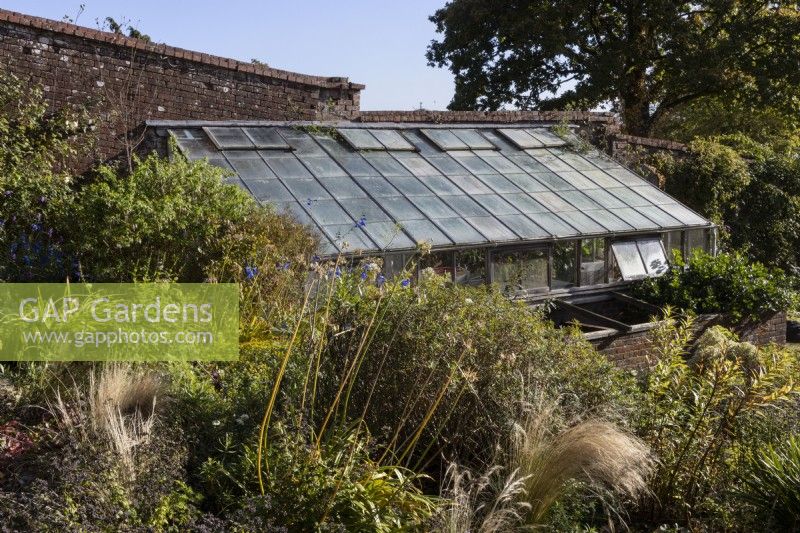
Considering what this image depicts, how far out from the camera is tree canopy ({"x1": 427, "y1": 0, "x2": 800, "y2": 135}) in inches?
922

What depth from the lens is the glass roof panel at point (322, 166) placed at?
12.4 meters

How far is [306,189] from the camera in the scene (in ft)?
38.8

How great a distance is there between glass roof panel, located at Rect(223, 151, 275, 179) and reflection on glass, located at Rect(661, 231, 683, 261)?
6.62m

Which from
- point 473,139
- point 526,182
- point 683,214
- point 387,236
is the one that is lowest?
point 387,236

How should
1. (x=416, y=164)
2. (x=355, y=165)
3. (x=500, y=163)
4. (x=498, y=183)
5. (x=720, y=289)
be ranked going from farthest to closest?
(x=500, y=163)
(x=498, y=183)
(x=416, y=164)
(x=355, y=165)
(x=720, y=289)

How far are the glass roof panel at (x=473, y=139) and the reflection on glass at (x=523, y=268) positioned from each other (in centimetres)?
313

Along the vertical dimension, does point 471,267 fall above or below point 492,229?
below

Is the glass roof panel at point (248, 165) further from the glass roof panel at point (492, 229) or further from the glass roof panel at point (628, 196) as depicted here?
the glass roof panel at point (628, 196)

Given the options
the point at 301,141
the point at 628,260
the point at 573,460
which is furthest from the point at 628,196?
the point at 573,460

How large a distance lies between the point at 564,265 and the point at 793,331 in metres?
4.41

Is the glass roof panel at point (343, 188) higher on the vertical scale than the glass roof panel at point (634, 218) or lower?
higher

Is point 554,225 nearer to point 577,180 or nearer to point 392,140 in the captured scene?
point 577,180

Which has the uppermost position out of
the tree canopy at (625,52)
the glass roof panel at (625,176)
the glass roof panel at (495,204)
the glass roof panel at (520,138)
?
→ the tree canopy at (625,52)

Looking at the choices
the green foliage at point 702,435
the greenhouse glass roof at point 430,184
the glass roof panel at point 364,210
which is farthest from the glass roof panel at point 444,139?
the green foliage at point 702,435
